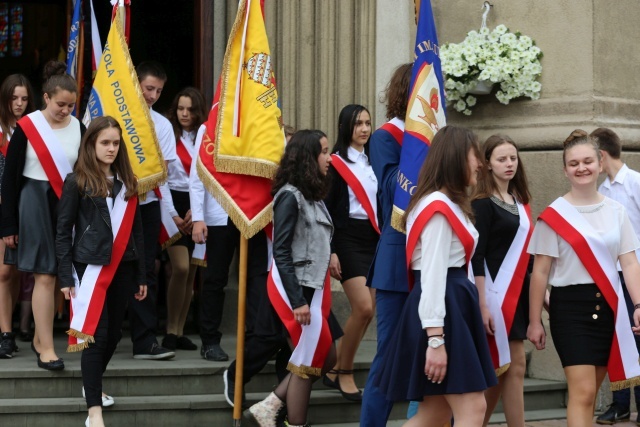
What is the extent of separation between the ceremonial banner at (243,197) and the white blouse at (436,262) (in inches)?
83.1

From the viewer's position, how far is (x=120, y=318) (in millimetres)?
6793

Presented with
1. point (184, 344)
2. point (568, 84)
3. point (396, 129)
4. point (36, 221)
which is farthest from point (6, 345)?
point (568, 84)

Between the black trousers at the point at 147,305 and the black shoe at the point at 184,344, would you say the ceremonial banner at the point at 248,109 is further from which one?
the black shoe at the point at 184,344

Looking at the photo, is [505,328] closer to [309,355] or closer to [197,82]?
[309,355]

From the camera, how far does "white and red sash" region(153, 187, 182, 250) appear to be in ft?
26.9

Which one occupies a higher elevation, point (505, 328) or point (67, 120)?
point (67, 120)

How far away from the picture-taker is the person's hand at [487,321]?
19.9ft

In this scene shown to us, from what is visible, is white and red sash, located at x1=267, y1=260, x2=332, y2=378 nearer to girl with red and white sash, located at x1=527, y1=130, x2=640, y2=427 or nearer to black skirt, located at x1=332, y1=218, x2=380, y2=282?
black skirt, located at x1=332, y1=218, x2=380, y2=282

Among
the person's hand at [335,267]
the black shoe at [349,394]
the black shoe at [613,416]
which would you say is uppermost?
the person's hand at [335,267]

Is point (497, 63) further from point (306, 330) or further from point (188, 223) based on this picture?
point (306, 330)

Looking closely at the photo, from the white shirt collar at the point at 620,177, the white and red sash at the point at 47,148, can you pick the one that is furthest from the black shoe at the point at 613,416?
the white and red sash at the point at 47,148

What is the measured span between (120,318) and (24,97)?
83.1 inches

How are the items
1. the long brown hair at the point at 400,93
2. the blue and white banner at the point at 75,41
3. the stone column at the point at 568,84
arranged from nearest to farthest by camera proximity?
the long brown hair at the point at 400,93, the stone column at the point at 568,84, the blue and white banner at the point at 75,41

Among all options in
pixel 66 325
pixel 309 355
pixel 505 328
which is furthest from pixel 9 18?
pixel 505 328
